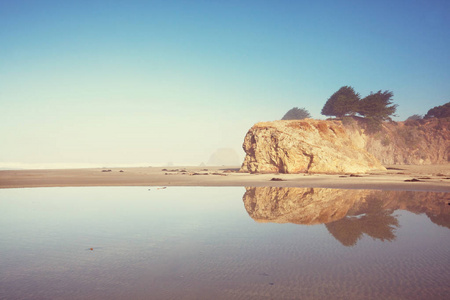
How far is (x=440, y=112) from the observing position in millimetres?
44656

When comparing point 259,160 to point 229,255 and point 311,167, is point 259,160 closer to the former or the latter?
point 311,167

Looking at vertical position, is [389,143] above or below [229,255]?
above

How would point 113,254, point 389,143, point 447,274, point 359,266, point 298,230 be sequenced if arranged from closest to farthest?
point 447,274 → point 359,266 → point 113,254 → point 298,230 → point 389,143

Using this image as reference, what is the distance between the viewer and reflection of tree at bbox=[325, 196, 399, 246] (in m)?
4.50

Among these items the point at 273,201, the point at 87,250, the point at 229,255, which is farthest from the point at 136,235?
the point at 273,201

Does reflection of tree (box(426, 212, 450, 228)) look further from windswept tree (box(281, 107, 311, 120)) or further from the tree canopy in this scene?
windswept tree (box(281, 107, 311, 120))

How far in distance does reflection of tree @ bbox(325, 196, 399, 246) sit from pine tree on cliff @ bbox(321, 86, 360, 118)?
34248mm

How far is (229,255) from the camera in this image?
367 cm

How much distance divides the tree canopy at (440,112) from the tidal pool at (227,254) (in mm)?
47936

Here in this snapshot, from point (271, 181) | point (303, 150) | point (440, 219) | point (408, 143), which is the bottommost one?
point (440, 219)

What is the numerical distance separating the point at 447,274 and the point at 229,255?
248 cm

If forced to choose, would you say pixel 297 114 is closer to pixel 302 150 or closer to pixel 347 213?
pixel 302 150

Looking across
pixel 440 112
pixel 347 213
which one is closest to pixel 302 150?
pixel 347 213

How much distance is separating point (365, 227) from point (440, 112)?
170 feet
